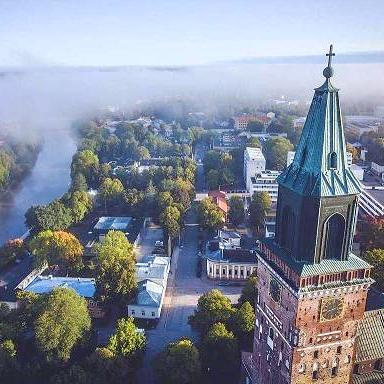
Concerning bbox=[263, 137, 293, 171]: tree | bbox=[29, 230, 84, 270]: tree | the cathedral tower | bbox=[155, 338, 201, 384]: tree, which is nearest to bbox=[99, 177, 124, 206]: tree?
bbox=[29, 230, 84, 270]: tree

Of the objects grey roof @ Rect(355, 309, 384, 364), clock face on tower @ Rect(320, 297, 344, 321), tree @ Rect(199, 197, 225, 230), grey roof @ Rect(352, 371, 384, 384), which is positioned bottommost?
tree @ Rect(199, 197, 225, 230)

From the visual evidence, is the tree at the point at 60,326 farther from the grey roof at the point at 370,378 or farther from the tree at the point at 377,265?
the tree at the point at 377,265

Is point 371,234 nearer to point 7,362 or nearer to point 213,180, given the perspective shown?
point 213,180

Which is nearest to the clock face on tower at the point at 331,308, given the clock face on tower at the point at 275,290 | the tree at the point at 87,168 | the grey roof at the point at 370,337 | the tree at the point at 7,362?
the clock face on tower at the point at 275,290

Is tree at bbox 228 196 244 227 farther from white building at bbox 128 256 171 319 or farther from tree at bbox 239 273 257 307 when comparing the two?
tree at bbox 239 273 257 307

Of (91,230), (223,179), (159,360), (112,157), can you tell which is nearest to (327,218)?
(159,360)

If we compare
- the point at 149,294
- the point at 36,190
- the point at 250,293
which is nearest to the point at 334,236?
the point at 250,293
